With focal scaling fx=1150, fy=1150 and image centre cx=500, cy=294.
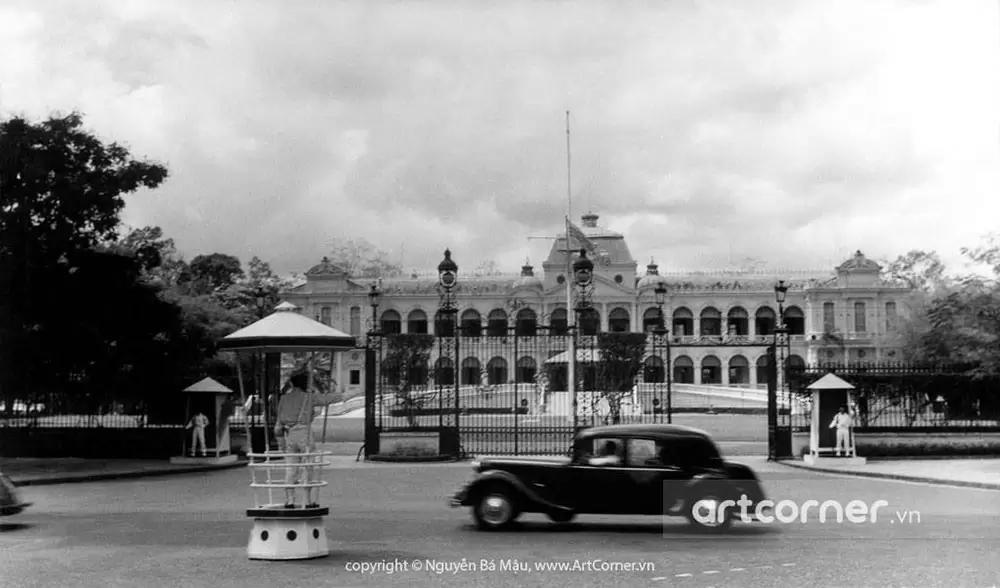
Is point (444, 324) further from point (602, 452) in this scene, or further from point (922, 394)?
point (602, 452)

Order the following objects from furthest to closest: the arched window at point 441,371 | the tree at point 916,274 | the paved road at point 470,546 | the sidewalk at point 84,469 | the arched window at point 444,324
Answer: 1. the tree at point 916,274
2. the arched window at point 444,324
3. the arched window at point 441,371
4. the sidewalk at point 84,469
5. the paved road at point 470,546

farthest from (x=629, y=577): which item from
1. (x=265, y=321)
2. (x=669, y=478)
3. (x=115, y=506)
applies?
(x=115, y=506)

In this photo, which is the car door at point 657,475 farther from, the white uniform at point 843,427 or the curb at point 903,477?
the white uniform at point 843,427

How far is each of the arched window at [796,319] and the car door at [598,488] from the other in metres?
77.5

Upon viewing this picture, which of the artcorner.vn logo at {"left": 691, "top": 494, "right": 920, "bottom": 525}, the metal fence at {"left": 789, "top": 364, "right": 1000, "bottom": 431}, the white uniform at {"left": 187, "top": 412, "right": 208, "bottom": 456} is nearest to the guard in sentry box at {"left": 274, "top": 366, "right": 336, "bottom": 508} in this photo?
the artcorner.vn logo at {"left": 691, "top": 494, "right": 920, "bottom": 525}

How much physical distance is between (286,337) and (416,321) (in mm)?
79396

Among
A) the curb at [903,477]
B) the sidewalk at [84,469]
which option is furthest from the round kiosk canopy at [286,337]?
the curb at [903,477]

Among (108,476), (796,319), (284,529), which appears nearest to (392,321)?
(796,319)

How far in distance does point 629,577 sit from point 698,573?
65cm

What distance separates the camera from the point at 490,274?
93.2 metres

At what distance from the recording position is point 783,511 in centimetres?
1488

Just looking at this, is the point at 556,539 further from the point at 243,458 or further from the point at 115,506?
the point at 243,458

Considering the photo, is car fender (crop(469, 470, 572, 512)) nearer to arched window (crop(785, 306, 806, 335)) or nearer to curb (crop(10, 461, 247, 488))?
curb (crop(10, 461, 247, 488))

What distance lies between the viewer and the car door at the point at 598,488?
Result: 13047mm
